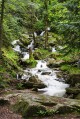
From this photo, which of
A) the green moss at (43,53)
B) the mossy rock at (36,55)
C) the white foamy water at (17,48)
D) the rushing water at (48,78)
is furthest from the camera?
the white foamy water at (17,48)

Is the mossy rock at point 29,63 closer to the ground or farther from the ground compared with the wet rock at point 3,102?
closer to the ground

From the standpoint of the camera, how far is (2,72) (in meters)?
17.1

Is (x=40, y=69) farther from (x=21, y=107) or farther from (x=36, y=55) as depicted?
(x=21, y=107)

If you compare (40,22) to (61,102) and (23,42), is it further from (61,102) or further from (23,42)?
(61,102)

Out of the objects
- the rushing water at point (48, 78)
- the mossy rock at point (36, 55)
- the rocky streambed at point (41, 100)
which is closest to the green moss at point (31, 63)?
the rushing water at point (48, 78)

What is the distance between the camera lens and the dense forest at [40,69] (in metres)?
10.8

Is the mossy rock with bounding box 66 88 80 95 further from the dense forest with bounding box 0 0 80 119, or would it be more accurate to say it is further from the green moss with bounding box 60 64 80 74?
the green moss with bounding box 60 64 80 74

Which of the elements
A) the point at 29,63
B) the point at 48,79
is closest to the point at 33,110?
the point at 48,79

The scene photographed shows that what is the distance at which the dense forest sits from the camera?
10.8 m

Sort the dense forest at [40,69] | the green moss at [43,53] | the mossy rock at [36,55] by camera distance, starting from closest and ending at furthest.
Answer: the dense forest at [40,69] < the mossy rock at [36,55] < the green moss at [43,53]

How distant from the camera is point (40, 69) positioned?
72.5 feet

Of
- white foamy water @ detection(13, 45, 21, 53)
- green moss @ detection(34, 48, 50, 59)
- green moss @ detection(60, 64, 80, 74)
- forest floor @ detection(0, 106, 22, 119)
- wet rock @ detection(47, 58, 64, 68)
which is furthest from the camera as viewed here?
white foamy water @ detection(13, 45, 21, 53)

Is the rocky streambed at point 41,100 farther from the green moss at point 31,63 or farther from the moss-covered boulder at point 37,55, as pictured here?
the moss-covered boulder at point 37,55

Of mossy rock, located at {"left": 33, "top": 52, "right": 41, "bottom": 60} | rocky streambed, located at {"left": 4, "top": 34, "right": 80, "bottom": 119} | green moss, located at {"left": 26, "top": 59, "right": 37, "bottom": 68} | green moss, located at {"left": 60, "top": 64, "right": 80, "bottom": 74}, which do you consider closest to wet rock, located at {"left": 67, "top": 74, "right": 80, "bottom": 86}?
rocky streambed, located at {"left": 4, "top": 34, "right": 80, "bottom": 119}
